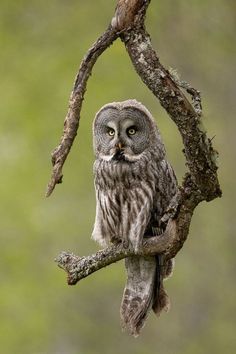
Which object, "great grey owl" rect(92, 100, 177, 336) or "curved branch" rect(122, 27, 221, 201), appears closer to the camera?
"curved branch" rect(122, 27, 221, 201)

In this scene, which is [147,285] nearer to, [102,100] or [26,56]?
[102,100]

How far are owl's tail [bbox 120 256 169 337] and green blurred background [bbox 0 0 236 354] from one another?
473 cm

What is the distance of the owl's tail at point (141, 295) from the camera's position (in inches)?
218

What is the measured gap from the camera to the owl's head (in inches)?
218

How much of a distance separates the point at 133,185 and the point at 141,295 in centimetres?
52

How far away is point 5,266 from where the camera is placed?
35.5ft

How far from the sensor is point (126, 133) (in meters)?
5.61

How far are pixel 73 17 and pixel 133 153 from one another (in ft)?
19.9

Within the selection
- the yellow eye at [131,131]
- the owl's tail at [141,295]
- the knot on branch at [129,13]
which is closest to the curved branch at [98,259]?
the owl's tail at [141,295]

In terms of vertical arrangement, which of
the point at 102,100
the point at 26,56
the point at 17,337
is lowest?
the point at 17,337

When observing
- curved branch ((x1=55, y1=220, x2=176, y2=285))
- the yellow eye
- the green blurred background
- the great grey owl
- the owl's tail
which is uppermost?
the green blurred background

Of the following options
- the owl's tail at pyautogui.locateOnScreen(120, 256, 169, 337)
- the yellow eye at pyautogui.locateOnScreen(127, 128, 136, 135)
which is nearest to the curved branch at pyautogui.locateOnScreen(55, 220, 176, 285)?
the owl's tail at pyautogui.locateOnScreen(120, 256, 169, 337)

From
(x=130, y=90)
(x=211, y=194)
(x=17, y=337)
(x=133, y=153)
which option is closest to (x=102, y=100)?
(x=130, y=90)

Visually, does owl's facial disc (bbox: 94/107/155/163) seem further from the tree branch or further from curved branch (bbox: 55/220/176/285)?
the tree branch
